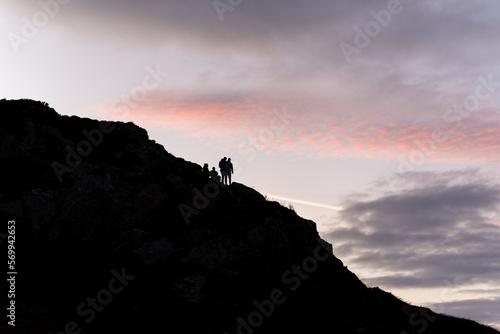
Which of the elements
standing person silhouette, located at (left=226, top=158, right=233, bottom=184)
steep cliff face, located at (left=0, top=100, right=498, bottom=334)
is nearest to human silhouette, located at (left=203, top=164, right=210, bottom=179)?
steep cliff face, located at (left=0, top=100, right=498, bottom=334)

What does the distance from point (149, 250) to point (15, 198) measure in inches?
363

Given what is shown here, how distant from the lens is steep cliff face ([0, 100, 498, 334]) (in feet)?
94.5

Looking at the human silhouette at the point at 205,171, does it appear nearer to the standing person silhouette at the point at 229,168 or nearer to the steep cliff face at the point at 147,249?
the steep cliff face at the point at 147,249

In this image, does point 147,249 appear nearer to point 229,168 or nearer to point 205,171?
point 205,171

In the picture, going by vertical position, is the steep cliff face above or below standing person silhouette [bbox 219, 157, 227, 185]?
below

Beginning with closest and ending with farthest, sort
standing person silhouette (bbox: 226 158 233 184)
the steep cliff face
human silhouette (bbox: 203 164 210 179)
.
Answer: the steep cliff face
human silhouette (bbox: 203 164 210 179)
standing person silhouette (bbox: 226 158 233 184)

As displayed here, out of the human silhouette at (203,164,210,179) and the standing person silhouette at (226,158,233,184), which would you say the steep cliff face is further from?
the standing person silhouette at (226,158,233,184)

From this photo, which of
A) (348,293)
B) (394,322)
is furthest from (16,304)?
(394,322)

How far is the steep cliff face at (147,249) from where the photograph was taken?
2881 centimetres

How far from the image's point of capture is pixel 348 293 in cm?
3791

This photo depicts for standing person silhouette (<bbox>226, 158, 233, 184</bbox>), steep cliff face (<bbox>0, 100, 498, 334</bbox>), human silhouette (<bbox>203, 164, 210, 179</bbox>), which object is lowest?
steep cliff face (<bbox>0, 100, 498, 334</bbox>)

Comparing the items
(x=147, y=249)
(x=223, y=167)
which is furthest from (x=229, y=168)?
(x=147, y=249)

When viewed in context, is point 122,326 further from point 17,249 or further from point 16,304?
point 17,249

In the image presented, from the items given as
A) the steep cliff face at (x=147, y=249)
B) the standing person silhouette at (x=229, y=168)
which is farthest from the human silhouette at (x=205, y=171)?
the standing person silhouette at (x=229, y=168)
